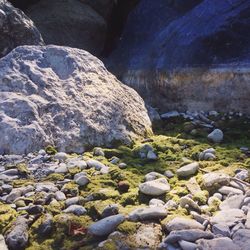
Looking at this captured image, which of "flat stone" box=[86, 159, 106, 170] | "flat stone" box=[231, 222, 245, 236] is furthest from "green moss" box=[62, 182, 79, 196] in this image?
"flat stone" box=[231, 222, 245, 236]

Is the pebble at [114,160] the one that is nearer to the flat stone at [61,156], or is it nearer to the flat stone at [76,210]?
the flat stone at [61,156]

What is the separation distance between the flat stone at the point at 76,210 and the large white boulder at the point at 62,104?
117 cm

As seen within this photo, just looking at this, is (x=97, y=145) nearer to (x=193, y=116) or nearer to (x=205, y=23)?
(x=193, y=116)

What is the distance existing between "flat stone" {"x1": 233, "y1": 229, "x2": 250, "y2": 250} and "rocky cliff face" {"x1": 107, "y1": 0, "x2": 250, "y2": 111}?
279cm

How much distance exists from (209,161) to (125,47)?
3792 millimetres

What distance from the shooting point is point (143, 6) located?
764cm

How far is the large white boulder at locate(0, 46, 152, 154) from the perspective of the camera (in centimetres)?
420

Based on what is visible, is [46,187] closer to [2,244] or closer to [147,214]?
[2,244]

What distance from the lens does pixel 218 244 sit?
2516 mm

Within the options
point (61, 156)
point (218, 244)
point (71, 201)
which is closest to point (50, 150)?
point (61, 156)

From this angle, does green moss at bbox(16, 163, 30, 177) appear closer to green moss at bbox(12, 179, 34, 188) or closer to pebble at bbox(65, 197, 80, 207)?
green moss at bbox(12, 179, 34, 188)

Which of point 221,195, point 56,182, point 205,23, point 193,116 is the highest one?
point 205,23

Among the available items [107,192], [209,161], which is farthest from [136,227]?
[209,161]

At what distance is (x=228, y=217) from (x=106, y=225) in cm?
77
